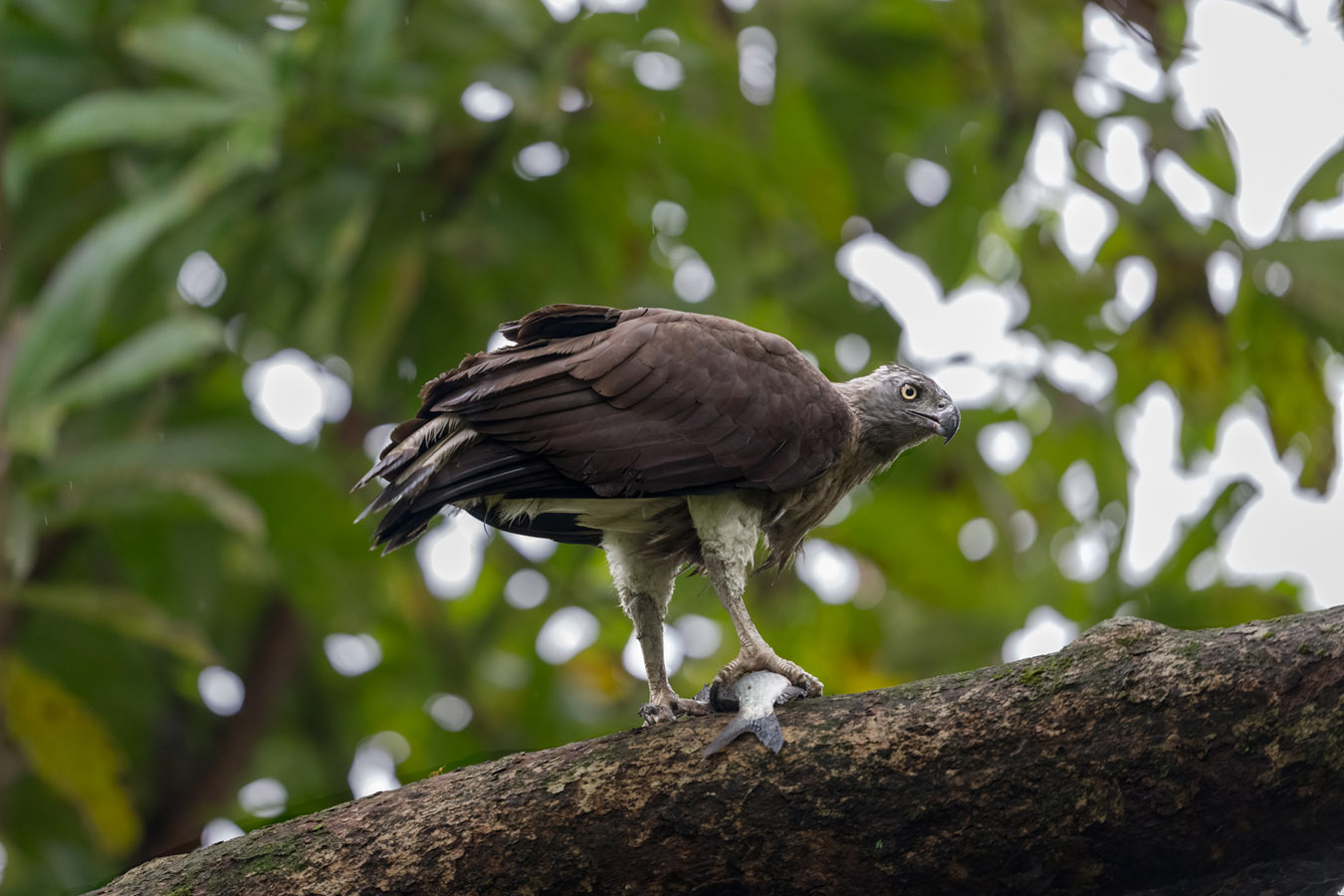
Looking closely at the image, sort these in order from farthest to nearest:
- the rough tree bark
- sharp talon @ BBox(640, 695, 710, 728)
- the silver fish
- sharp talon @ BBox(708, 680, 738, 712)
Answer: sharp talon @ BBox(640, 695, 710, 728)
sharp talon @ BBox(708, 680, 738, 712)
the silver fish
the rough tree bark

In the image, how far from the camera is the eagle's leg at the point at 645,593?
4211 millimetres

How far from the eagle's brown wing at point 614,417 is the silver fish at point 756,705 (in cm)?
58

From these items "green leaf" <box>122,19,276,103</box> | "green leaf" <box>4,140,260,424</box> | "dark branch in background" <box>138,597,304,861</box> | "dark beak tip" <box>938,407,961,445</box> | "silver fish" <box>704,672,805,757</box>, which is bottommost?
"dark branch in background" <box>138,597,304,861</box>

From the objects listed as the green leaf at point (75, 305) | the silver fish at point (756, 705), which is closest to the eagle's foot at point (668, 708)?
the silver fish at point (756, 705)

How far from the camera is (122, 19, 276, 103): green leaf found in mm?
5652

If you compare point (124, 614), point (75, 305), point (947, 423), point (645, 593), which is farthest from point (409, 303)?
point (947, 423)

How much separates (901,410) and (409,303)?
285 cm

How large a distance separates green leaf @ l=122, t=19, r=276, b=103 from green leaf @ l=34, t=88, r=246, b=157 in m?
0.09

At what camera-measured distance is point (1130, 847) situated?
9.39ft

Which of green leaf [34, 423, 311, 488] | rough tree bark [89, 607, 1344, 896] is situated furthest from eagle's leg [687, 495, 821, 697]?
green leaf [34, 423, 311, 488]

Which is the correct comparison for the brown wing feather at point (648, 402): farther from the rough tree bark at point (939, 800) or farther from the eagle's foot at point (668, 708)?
the rough tree bark at point (939, 800)

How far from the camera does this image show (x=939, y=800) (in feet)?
9.77

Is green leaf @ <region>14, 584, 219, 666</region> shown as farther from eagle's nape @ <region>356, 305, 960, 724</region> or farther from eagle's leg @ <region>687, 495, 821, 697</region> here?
eagle's leg @ <region>687, 495, 821, 697</region>

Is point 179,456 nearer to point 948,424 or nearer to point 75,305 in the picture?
point 75,305
